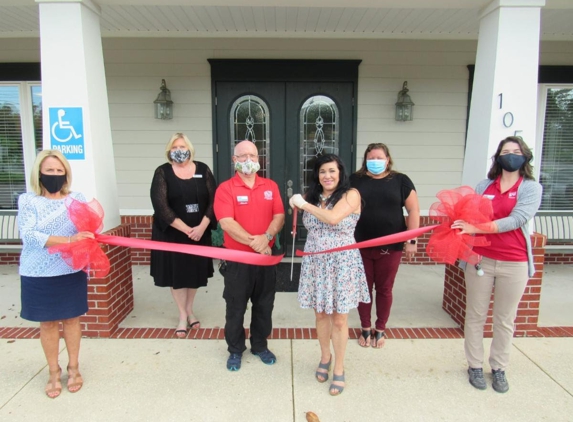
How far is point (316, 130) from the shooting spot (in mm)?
5910

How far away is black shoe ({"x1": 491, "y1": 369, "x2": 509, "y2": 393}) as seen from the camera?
9.11 feet

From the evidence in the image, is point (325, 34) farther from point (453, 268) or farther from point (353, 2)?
point (453, 268)

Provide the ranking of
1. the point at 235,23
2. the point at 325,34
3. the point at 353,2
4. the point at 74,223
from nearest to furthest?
1. the point at 74,223
2. the point at 353,2
3. the point at 235,23
4. the point at 325,34

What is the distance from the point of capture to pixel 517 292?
2701 mm

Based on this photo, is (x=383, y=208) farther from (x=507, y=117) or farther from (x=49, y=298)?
(x=49, y=298)

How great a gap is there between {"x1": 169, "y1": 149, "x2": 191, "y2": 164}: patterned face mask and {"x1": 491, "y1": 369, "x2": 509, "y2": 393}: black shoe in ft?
10.0

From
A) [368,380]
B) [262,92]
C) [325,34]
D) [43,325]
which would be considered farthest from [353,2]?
[43,325]

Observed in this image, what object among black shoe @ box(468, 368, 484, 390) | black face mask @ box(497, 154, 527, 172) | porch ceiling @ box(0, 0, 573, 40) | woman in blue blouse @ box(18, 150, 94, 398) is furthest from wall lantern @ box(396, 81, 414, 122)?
woman in blue blouse @ box(18, 150, 94, 398)

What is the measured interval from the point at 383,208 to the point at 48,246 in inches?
98.3

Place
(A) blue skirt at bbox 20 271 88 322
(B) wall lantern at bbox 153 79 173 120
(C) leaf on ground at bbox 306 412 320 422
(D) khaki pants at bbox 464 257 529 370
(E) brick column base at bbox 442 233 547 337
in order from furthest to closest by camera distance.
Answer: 1. (B) wall lantern at bbox 153 79 173 120
2. (E) brick column base at bbox 442 233 547 337
3. (D) khaki pants at bbox 464 257 529 370
4. (A) blue skirt at bbox 20 271 88 322
5. (C) leaf on ground at bbox 306 412 320 422

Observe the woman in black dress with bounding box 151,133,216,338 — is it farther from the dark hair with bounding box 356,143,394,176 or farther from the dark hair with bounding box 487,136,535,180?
the dark hair with bounding box 487,136,535,180

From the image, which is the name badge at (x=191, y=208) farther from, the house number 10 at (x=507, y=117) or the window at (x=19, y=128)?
the window at (x=19, y=128)

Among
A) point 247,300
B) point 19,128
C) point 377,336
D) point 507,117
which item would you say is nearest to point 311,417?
point 247,300

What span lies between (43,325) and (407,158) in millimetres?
5061
